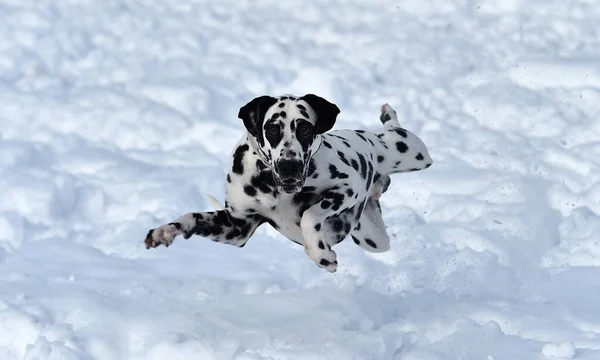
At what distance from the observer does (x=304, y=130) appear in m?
5.20

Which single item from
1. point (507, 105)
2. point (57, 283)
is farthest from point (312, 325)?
point (507, 105)

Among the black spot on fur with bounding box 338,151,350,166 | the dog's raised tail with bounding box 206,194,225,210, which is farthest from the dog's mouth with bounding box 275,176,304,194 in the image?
the dog's raised tail with bounding box 206,194,225,210

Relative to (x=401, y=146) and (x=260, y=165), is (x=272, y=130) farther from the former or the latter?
(x=401, y=146)

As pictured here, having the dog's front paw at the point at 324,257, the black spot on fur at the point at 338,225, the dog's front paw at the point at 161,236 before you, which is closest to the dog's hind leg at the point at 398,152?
the black spot on fur at the point at 338,225

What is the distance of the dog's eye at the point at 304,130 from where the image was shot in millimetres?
5184

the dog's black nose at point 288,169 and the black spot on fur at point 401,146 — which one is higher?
the dog's black nose at point 288,169

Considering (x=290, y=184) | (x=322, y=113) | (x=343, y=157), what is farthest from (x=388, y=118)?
(x=290, y=184)

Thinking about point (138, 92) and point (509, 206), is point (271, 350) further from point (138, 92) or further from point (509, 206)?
point (138, 92)

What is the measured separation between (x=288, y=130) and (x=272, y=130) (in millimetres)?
91

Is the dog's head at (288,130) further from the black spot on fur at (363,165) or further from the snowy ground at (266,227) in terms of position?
the snowy ground at (266,227)

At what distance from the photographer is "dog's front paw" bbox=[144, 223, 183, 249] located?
5332 mm

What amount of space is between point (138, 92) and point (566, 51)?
5.11 metres

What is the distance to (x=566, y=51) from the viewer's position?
11.0 metres

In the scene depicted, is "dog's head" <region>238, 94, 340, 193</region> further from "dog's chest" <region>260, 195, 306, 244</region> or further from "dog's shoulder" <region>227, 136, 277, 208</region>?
"dog's chest" <region>260, 195, 306, 244</region>
